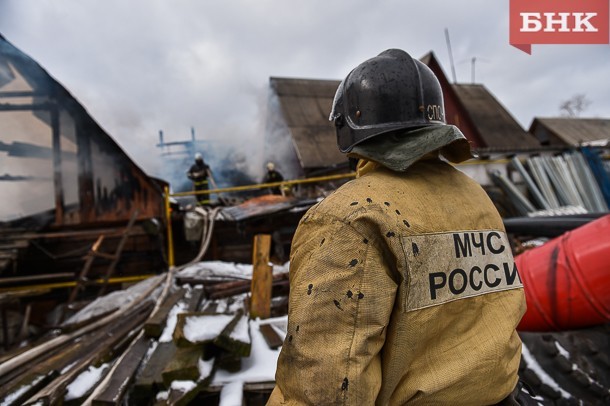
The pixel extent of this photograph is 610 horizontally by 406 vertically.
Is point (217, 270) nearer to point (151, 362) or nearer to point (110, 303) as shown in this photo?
point (110, 303)

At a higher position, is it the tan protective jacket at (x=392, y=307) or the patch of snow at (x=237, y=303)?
the tan protective jacket at (x=392, y=307)

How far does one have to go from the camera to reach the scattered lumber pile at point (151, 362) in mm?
2580

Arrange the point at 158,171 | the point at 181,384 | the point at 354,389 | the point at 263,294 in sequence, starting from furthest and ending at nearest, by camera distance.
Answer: the point at 158,171 → the point at 263,294 → the point at 181,384 → the point at 354,389

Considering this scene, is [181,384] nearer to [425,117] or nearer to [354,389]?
[354,389]

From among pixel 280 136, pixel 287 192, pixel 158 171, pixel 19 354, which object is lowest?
pixel 19 354

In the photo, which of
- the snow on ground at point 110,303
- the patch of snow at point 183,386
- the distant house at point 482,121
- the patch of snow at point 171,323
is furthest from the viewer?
the distant house at point 482,121

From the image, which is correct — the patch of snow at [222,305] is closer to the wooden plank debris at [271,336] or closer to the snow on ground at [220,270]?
the wooden plank debris at [271,336]

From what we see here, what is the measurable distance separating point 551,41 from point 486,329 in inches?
170

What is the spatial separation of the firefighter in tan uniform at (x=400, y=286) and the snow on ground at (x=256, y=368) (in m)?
1.90

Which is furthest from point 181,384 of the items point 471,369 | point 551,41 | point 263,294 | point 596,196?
point 596,196

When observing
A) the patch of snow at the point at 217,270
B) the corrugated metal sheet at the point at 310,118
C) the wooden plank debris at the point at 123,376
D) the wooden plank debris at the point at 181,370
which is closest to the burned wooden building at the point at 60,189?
the patch of snow at the point at 217,270

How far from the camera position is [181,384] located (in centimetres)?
259

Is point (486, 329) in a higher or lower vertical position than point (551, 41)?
lower

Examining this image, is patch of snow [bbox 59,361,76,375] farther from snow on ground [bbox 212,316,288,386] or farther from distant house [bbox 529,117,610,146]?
distant house [bbox 529,117,610,146]
